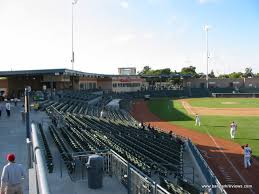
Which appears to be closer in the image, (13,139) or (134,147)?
(134,147)

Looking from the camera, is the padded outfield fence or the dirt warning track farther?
the padded outfield fence

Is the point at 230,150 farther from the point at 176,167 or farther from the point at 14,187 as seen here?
the point at 14,187

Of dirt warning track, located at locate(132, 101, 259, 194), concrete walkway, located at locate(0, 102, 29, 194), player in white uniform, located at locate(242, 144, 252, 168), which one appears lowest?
dirt warning track, located at locate(132, 101, 259, 194)

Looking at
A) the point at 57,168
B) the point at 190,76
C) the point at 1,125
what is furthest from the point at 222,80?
the point at 57,168

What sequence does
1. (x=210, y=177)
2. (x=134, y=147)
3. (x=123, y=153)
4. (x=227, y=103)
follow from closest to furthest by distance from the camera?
(x=210, y=177)
(x=123, y=153)
(x=134, y=147)
(x=227, y=103)

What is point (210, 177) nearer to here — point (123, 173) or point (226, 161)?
point (123, 173)

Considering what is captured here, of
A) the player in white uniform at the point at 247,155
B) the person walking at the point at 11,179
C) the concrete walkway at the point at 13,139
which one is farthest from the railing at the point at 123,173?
the player in white uniform at the point at 247,155

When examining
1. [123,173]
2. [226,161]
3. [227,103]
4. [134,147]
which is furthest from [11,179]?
[227,103]

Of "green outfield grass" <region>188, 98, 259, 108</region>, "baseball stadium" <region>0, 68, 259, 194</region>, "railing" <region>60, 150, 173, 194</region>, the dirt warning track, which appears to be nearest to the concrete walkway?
"baseball stadium" <region>0, 68, 259, 194</region>

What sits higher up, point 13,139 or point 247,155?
point 13,139

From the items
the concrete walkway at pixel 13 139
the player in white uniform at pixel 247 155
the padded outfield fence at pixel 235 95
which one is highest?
the padded outfield fence at pixel 235 95

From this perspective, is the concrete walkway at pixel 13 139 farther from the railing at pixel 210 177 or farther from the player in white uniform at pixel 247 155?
the player in white uniform at pixel 247 155

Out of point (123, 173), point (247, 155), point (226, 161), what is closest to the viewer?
point (123, 173)

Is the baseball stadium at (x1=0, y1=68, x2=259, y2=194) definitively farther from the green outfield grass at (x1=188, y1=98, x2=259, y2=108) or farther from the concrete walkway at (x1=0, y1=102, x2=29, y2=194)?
the green outfield grass at (x1=188, y1=98, x2=259, y2=108)
